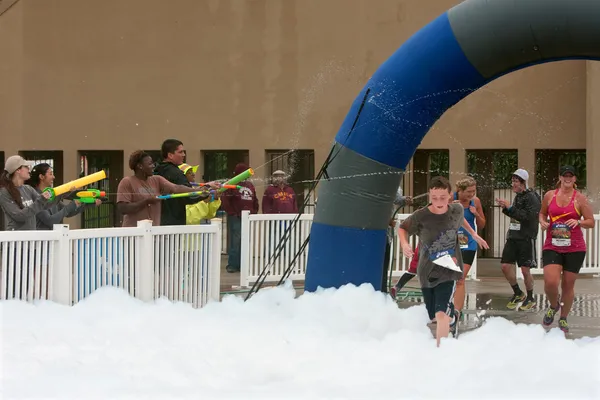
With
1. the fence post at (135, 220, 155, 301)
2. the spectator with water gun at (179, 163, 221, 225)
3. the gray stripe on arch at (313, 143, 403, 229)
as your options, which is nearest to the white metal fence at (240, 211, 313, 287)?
the spectator with water gun at (179, 163, 221, 225)

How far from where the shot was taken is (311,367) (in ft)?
21.9

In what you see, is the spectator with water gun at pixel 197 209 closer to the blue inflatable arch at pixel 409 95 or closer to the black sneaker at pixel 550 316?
the blue inflatable arch at pixel 409 95

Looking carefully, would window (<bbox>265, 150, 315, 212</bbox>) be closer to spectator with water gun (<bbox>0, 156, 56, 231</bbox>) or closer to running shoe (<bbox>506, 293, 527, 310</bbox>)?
Result: running shoe (<bbox>506, 293, 527, 310</bbox>)

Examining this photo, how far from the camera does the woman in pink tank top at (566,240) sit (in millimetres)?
9359

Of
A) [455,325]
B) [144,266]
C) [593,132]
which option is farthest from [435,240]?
[593,132]

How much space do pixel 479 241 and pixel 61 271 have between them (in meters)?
3.93

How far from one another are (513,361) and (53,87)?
14.8m

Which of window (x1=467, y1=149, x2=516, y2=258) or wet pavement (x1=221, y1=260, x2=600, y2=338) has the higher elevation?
window (x1=467, y1=149, x2=516, y2=258)

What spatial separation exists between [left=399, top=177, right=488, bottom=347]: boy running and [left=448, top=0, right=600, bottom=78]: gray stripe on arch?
4.16 ft

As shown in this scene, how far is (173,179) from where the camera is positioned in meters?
10.2

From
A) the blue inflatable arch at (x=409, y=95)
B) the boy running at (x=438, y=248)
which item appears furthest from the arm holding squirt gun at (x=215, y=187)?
the boy running at (x=438, y=248)

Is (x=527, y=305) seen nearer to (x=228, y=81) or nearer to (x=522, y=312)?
(x=522, y=312)

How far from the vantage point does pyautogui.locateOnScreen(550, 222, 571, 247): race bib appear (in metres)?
9.36

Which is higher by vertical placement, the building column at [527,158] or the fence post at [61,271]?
the building column at [527,158]
